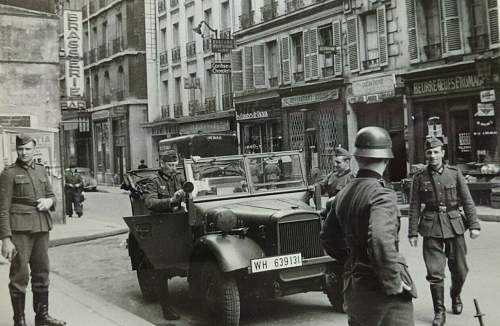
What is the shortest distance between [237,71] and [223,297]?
43.7 ft

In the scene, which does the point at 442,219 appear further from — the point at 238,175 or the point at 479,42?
the point at 479,42

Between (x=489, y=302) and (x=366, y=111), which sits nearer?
(x=489, y=302)

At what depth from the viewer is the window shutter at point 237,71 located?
1692 centimetres

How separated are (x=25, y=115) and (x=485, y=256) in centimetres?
719

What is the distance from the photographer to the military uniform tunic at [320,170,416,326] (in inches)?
108

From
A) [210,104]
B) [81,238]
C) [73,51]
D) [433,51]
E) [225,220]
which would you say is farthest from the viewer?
[433,51]

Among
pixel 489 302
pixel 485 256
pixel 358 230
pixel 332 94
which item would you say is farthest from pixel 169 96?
pixel 358 230

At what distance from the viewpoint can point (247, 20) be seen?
16.4 metres

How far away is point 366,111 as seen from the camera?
1931cm

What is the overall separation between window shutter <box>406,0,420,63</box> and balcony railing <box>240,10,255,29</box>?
496 centimetres

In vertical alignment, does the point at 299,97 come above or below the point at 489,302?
above

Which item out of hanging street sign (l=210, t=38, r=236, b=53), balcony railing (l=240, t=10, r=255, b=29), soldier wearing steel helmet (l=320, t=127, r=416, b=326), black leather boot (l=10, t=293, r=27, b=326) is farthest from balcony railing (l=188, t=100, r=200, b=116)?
soldier wearing steel helmet (l=320, t=127, r=416, b=326)

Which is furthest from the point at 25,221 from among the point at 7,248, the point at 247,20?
the point at 247,20

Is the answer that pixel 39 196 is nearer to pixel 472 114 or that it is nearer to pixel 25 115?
pixel 25 115
